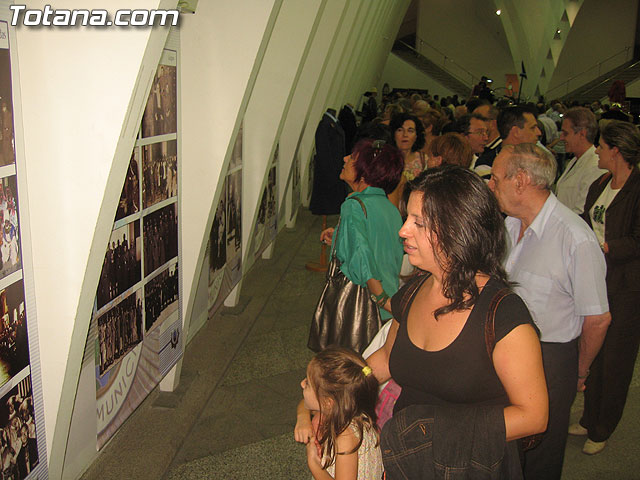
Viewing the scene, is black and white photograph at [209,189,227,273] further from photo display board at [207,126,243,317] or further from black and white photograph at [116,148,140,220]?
black and white photograph at [116,148,140,220]

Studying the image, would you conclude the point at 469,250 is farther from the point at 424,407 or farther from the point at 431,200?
the point at 424,407

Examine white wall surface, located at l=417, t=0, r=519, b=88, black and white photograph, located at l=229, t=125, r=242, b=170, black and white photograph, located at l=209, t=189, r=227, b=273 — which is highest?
white wall surface, located at l=417, t=0, r=519, b=88

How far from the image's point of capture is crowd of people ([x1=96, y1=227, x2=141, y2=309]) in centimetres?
293

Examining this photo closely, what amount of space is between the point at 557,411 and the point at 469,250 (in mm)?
1206

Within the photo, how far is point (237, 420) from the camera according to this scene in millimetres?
4027

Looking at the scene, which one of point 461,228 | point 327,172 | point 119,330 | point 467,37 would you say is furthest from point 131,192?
point 467,37

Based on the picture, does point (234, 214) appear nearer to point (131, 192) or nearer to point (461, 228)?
point (131, 192)

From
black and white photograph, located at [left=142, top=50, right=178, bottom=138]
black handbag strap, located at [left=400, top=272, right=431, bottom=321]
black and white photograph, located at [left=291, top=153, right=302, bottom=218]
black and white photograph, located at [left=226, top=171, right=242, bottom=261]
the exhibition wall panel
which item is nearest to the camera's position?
black handbag strap, located at [left=400, top=272, right=431, bottom=321]

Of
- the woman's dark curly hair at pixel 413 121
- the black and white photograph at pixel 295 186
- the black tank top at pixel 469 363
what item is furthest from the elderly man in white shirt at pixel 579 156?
the black and white photograph at pixel 295 186

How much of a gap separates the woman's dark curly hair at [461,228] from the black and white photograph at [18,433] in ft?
4.95

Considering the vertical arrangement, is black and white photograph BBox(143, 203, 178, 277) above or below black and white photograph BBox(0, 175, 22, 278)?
below

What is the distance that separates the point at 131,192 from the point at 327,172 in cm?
510

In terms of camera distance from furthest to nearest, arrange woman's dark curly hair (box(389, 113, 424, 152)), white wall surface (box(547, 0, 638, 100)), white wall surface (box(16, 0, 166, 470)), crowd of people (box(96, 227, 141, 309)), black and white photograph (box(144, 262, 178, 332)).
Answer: white wall surface (box(547, 0, 638, 100)), woman's dark curly hair (box(389, 113, 424, 152)), black and white photograph (box(144, 262, 178, 332)), crowd of people (box(96, 227, 141, 309)), white wall surface (box(16, 0, 166, 470))

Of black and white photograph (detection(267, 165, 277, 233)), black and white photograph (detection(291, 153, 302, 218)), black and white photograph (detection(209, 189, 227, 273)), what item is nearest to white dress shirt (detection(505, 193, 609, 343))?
black and white photograph (detection(209, 189, 227, 273))
